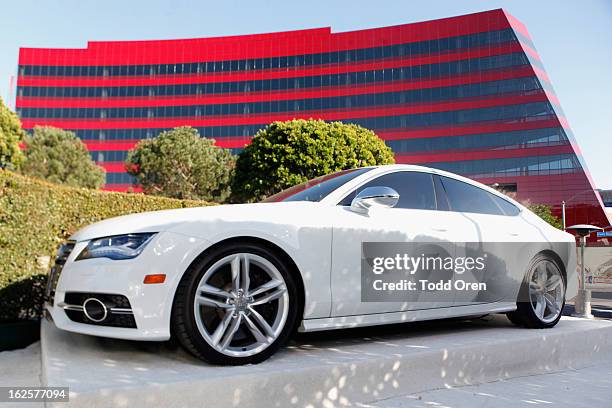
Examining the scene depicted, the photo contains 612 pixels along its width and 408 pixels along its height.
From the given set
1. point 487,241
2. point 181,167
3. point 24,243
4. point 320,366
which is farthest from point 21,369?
point 181,167

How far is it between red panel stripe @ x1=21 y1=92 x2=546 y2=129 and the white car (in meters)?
51.0

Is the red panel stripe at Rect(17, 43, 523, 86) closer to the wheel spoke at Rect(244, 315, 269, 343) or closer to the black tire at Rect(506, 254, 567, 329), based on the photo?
the black tire at Rect(506, 254, 567, 329)

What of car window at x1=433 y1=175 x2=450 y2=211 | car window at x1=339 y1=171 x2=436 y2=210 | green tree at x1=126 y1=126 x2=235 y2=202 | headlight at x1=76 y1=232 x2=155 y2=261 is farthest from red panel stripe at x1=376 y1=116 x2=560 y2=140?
headlight at x1=76 y1=232 x2=155 y2=261

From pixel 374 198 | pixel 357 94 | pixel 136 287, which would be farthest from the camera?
pixel 357 94

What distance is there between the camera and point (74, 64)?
200 feet

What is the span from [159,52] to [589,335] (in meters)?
63.9

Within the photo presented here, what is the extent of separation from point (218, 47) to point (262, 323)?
6198 cm

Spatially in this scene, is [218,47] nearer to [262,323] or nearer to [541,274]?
[541,274]

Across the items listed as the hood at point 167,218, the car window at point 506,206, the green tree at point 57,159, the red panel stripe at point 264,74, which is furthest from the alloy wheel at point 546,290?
the red panel stripe at point 264,74

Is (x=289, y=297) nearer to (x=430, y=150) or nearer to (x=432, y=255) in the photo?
(x=432, y=255)

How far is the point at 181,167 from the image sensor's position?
107ft

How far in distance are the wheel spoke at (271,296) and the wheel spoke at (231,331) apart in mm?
132

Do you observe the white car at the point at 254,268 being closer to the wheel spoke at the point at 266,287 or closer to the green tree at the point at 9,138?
the wheel spoke at the point at 266,287

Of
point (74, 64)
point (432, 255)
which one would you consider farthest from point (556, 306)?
point (74, 64)
